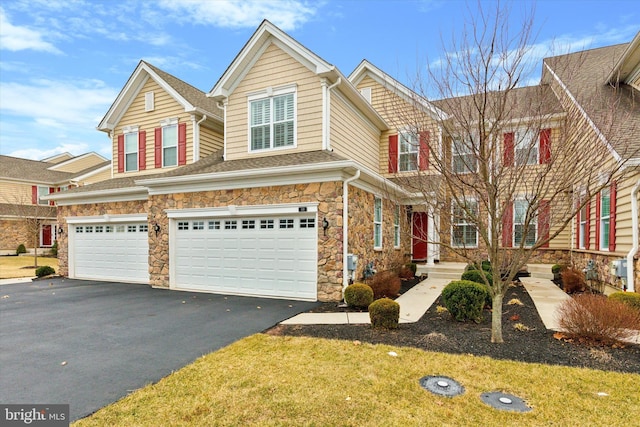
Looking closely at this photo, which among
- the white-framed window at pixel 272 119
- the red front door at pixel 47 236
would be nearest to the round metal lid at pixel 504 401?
the white-framed window at pixel 272 119

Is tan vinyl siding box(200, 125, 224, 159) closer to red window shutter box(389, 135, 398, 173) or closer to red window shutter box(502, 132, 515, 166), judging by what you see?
red window shutter box(389, 135, 398, 173)

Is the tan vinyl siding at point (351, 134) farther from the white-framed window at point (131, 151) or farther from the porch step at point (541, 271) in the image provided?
the white-framed window at point (131, 151)

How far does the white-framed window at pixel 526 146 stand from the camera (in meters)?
4.89

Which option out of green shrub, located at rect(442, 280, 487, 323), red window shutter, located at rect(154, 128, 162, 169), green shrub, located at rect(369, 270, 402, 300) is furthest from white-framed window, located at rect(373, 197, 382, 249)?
red window shutter, located at rect(154, 128, 162, 169)

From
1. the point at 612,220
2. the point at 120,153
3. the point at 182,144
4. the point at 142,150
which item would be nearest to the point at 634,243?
the point at 612,220

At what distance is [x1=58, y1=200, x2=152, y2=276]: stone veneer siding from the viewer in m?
12.6

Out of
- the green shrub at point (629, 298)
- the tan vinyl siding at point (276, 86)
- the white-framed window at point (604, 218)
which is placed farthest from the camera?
the tan vinyl siding at point (276, 86)

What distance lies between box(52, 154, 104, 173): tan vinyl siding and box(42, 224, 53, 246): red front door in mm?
5934

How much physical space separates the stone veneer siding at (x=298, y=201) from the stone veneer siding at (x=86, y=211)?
6.03ft

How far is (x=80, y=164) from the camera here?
32.5m

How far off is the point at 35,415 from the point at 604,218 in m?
13.0

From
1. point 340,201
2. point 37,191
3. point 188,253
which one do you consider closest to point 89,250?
point 188,253

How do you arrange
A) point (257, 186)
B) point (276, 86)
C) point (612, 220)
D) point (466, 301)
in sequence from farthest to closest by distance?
point (276, 86), point (257, 186), point (612, 220), point (466, 301)

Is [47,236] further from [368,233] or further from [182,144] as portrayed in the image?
[368,233]
